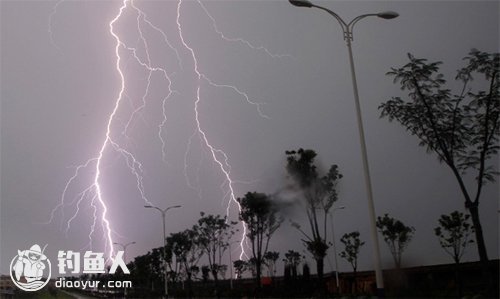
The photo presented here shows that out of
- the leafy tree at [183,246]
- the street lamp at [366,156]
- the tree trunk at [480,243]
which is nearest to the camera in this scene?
the street lamp at [366,156]

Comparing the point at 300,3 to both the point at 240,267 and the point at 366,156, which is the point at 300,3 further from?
the point at 240,267

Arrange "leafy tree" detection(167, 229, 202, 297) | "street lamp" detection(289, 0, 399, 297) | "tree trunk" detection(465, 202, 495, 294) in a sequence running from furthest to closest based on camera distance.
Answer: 1. "leafy tree" detection(167, 229, 202, 297)
2. "tree trunk" detection(465, 202, 495, 294)
3. "street lamp" detection(289, 0, 399, 297)

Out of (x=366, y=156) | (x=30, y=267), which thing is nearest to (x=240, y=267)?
(x=30, y=267)

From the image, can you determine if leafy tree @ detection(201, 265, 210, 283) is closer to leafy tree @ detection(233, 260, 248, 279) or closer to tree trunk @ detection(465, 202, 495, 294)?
leafy tree @ detection(233, 260, 248, 279)

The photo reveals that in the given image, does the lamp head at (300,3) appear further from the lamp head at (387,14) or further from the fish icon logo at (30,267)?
the fish icon logo at (30,267)

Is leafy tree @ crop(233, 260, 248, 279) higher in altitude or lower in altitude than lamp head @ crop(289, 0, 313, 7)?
lower

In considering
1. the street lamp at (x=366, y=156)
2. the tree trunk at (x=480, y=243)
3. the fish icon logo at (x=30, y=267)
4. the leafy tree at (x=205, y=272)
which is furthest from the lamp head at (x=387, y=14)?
the leafy tree at (x=205, y=272)

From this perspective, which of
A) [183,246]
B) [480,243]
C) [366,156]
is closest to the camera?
[366,156]

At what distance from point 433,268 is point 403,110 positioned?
21.2m

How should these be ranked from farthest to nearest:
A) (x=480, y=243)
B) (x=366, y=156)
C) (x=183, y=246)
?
(x=183, y=246) < (x=480, y=243) < (x=366, y=156)

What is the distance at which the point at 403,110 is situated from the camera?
21.7 meters

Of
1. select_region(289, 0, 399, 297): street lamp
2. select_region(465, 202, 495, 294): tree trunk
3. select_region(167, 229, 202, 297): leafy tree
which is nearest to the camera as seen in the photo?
select_region(289, 0, 399, 297): street lamp

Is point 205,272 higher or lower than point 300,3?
lower

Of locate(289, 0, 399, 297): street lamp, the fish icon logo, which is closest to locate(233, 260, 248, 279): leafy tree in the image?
the fish icon logo
